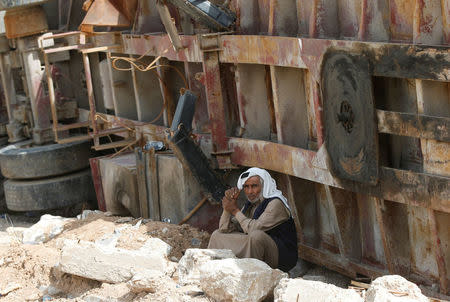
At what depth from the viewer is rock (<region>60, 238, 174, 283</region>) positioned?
7273 mm

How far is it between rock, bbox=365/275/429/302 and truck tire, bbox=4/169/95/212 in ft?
21.9

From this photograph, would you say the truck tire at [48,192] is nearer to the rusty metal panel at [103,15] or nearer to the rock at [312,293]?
the rusty metal panel at [103,15]

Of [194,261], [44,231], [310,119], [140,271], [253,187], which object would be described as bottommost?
[44,231]

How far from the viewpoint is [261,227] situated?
7344 mm

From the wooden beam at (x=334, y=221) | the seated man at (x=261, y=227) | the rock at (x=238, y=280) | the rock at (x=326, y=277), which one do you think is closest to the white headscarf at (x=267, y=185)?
the seated man at (x=261, y=227)

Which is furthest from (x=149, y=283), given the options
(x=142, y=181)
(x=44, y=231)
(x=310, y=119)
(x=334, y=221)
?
(x=44, y=231)

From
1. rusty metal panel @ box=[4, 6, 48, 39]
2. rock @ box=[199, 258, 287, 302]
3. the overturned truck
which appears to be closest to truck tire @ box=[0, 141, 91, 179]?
the overturned truck

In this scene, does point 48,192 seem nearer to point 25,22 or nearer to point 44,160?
point 44,160

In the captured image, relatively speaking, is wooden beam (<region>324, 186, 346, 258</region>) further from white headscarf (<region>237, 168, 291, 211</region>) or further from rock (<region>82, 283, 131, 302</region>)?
rock (<region>82, 283, 131, 302</region>)

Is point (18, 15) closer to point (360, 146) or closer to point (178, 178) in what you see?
point (178, 178)

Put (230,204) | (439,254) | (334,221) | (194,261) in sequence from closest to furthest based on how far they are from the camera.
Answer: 1. (439,254)
2. (194,261)
3. (334,221)
4. (230,204)

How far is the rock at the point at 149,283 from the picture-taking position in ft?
21.9

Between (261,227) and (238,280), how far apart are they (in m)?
1.27

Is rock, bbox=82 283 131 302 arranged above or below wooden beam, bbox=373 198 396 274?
below
